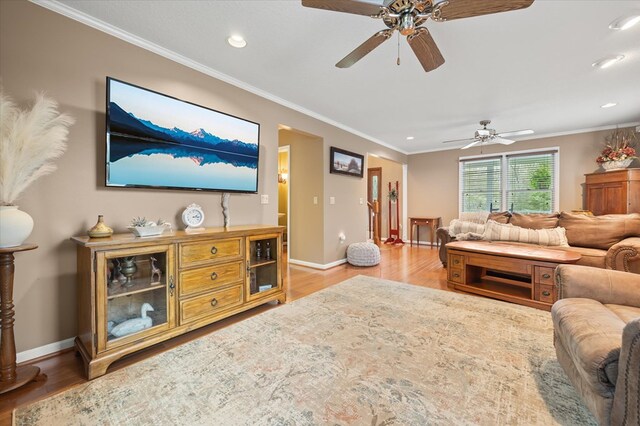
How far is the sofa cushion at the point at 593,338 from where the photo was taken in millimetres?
1062

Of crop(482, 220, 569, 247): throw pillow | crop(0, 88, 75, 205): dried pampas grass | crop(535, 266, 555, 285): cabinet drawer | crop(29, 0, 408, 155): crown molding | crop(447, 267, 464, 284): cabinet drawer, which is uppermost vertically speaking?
crop(29, 0, 408, 155): crown molding

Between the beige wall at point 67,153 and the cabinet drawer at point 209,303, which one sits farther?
the cabinet drawer at point 209,303

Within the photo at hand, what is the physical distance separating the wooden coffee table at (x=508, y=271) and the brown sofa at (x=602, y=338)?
1.11m

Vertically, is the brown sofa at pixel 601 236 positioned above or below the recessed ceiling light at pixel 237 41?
below

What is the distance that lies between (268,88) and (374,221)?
194 inches

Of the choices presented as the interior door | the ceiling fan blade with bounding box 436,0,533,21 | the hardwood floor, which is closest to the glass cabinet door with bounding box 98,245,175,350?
the hardwood floor

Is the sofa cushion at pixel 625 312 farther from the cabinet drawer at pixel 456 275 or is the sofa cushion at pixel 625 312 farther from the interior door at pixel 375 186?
the interior door at pixel 375 186

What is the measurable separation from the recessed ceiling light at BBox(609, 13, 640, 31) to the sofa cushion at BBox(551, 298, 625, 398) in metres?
2.15

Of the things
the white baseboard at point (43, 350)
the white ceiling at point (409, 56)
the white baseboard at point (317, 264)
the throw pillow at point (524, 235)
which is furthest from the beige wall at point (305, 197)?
the white baseboard at point (43, 350)

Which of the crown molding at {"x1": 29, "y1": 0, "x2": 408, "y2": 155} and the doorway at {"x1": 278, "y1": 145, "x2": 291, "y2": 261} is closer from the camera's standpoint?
the crown molding at {"x1": 29, "y1": 0, "x2": 408, "y2": 155}

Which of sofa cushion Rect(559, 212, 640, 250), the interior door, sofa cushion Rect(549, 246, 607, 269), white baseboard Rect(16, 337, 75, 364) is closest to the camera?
white baseboard Rect(16, 337, 75, 364)

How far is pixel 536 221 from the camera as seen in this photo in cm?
408

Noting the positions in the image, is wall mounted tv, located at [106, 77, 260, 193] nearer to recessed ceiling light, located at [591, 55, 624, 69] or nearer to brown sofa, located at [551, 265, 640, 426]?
brown sofa, located at [551, 265, 640, 426]

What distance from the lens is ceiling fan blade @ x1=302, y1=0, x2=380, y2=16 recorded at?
4.75 ft
